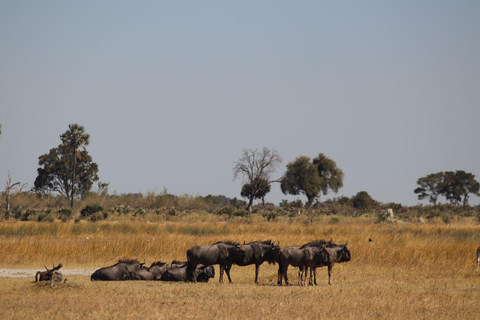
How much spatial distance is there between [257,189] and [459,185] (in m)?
41.7

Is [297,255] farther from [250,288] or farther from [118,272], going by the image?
[118,272]

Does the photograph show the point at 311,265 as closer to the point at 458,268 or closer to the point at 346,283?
the point at 346,283

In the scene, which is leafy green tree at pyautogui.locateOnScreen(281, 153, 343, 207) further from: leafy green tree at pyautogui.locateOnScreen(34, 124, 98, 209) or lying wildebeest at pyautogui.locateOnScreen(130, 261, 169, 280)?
lying wildebeest at pyautogui.locateOnScreen(130, 261, 169, 280)

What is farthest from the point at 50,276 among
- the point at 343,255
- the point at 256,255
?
the point at 343,255

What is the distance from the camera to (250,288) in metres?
15.6

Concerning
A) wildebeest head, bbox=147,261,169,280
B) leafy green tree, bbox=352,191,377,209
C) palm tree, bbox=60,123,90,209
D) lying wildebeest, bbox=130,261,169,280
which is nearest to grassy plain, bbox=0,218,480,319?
lying wildebeest, bbox=130,261,169,280

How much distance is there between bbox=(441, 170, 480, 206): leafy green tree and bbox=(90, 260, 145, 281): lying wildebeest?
91939 mm

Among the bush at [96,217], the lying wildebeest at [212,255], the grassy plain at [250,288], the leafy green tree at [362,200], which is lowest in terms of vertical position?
the grassy plain at [250,288]

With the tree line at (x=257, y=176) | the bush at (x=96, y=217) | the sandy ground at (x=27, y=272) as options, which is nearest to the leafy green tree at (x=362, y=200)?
the tree line at (x=257, y=176)

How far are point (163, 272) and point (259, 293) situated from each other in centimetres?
411

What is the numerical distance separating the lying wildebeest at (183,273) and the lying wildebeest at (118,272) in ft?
3.12

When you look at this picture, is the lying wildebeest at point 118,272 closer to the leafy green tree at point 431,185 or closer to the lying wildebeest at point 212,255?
the lying wildebeest at point 212,255

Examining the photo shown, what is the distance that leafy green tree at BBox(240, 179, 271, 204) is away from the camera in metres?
79.1

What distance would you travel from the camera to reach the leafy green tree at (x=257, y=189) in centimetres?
7906
